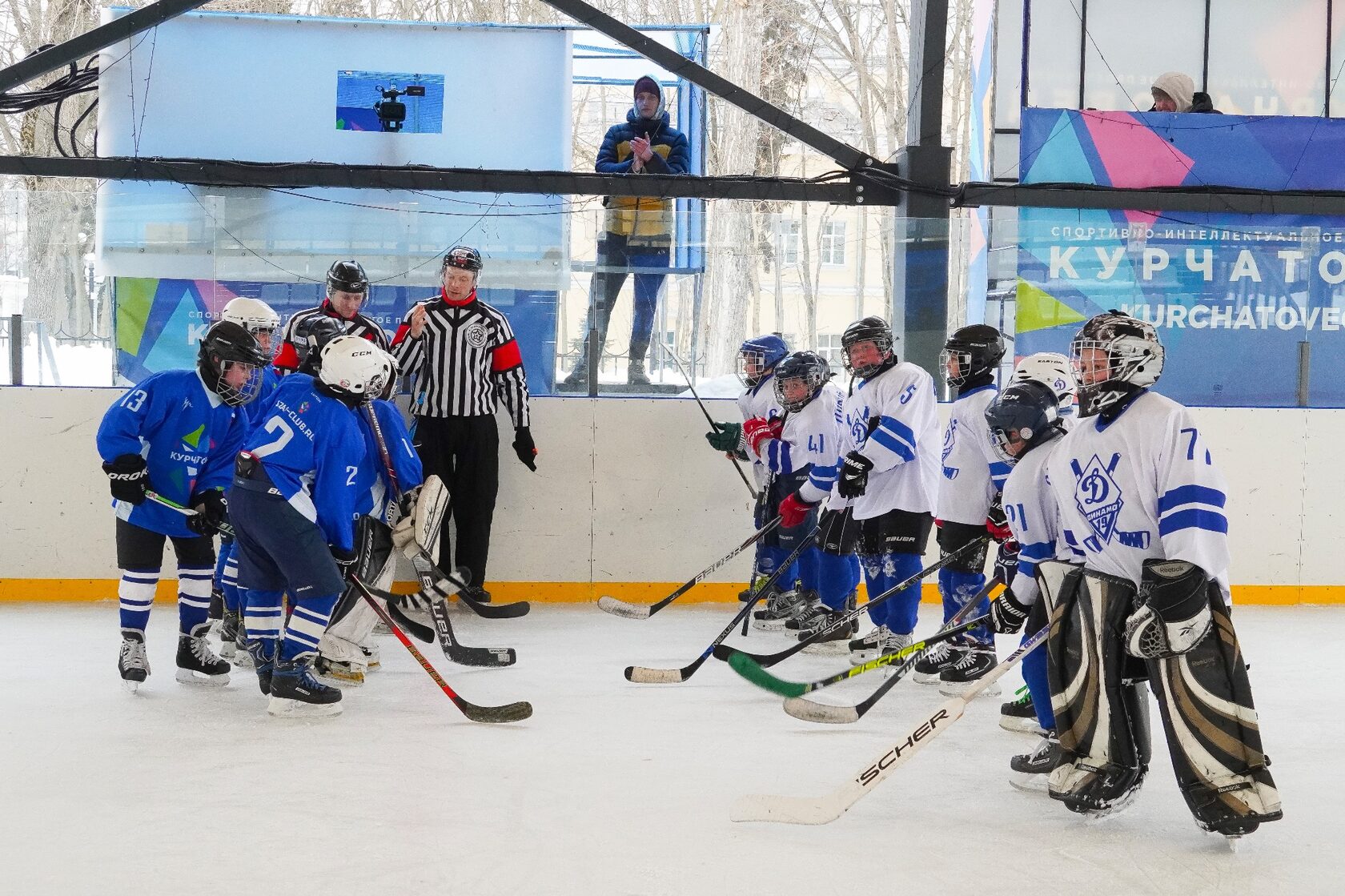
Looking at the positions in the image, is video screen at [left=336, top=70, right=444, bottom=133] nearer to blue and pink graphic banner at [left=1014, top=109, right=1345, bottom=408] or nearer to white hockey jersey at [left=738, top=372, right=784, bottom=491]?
white hockey jersey at [left=738, top=372, right=784, bottom=491]

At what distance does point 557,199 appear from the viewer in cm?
613

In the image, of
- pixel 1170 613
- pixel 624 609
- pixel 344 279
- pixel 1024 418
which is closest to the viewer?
pixel 1170 613

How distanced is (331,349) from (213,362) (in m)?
0.53

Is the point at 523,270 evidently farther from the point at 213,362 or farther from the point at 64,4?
the point at 64,4

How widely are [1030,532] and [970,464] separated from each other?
1048 mm

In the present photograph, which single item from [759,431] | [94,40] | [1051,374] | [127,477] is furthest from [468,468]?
[1051,374]

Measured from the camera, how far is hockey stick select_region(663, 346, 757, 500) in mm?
5585

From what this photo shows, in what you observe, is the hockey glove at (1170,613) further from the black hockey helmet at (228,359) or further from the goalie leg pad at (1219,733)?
the black hockey helmet at (228,359)

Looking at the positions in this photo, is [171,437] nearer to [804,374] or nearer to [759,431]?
[804,374]

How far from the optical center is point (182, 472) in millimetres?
3875

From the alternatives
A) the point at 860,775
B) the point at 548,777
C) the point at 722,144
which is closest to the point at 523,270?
the point at 548,777

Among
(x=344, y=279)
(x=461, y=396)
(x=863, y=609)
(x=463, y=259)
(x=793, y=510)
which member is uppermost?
(x=463, y=259)

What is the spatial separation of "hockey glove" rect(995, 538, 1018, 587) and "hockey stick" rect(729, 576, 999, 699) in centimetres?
4

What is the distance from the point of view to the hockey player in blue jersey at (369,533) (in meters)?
3.80
